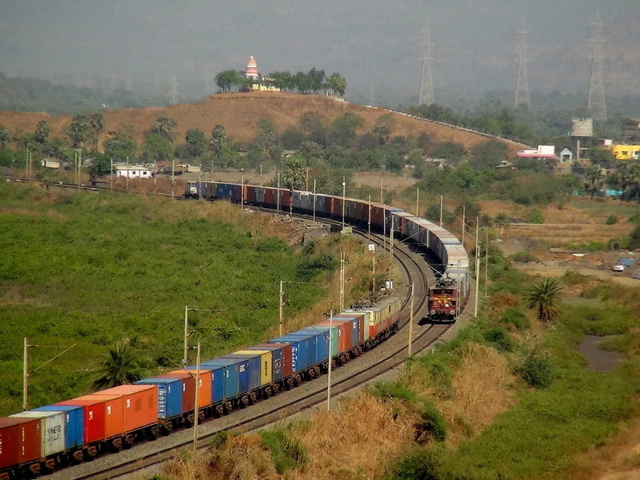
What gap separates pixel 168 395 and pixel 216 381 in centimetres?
267

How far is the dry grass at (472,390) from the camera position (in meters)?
41.4

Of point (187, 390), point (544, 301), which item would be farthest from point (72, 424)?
point (544, 301)

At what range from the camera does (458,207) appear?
383 ft

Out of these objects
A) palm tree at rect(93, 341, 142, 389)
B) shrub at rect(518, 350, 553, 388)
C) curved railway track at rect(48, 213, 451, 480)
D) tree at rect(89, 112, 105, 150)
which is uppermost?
tree at rect(89, 112, 105, 150)

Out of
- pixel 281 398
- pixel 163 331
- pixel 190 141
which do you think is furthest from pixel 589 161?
pixel 281 398

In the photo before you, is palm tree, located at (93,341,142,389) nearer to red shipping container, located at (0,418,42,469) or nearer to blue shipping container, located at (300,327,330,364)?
blue shipping container, located at (300,327,330,364)

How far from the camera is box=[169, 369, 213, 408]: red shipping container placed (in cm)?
3684

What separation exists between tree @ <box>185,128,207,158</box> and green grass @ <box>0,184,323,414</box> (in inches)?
2963

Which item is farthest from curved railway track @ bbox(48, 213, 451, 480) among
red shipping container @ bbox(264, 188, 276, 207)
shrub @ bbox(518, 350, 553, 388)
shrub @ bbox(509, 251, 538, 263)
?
red shipping container @ bbox(264, 188, 276, 207)

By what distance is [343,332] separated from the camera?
47125mm

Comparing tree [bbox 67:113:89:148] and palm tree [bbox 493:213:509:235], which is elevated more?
tree [bbox 67:113:89:148]

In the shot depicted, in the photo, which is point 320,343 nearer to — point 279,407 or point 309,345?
point 309,345

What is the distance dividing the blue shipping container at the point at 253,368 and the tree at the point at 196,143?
151602mm

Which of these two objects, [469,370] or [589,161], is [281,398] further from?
[589,161]
